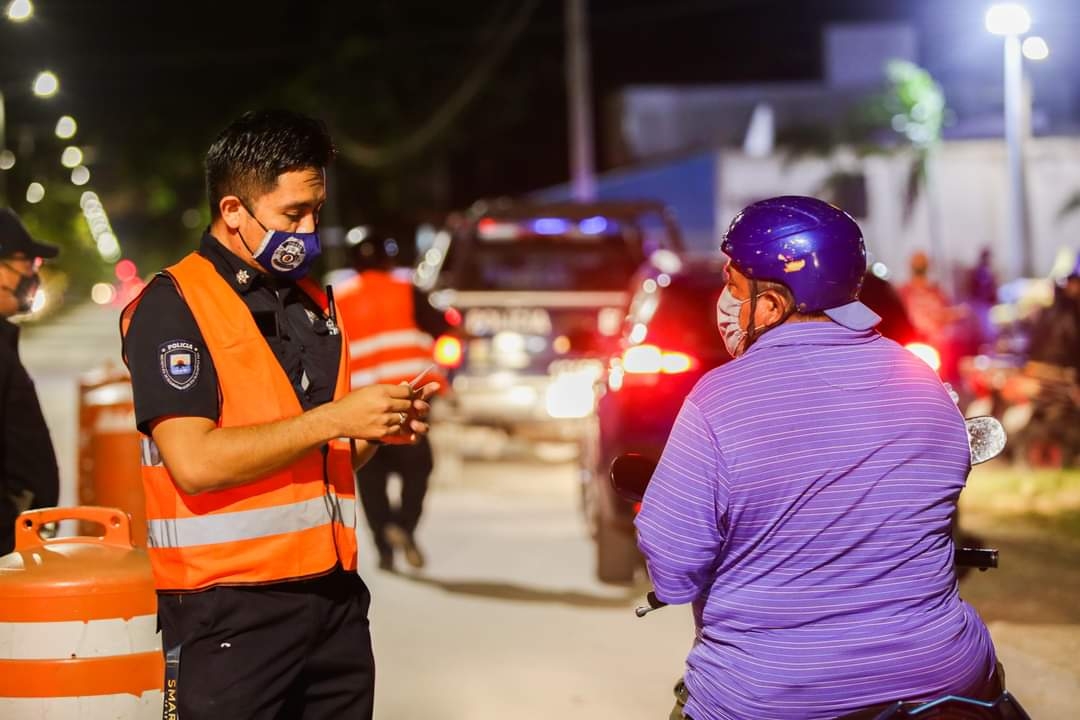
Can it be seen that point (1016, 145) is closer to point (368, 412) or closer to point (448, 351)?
point (448, 351)

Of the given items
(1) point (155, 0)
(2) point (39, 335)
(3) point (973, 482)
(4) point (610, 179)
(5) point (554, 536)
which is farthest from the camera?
(2) point (39, 335)

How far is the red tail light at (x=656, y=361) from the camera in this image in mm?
7859

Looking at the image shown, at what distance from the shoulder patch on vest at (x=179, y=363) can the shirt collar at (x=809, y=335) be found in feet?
3.54

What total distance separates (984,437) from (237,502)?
1599 mm

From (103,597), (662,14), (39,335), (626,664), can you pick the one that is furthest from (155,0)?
(103,597)

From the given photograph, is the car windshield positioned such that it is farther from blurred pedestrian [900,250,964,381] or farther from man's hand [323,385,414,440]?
man's hand [323,385,414,440]

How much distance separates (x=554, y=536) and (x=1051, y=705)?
5245 millimetres

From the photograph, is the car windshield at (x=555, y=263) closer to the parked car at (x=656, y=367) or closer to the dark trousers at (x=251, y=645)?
the parked car at (x=656, y=367)

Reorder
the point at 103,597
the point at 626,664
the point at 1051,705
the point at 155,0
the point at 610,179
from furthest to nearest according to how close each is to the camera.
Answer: the point at 610,179 → the point at 155,0 → the point at 626,664 → the point at 1051,705 → the point at 103,597

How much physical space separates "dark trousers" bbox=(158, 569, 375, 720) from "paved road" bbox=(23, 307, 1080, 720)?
9.58 ft

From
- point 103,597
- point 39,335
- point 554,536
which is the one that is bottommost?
point 39,335

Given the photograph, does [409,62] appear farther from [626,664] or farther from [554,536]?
[626,664]

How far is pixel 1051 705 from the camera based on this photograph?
→ 19.7 feet

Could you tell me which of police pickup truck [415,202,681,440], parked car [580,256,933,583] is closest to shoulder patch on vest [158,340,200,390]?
parked car [580,256,933,583]
